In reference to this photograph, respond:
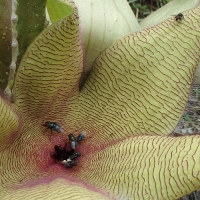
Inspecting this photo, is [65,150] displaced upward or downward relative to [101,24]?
downward

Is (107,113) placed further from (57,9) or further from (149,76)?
(57,9)

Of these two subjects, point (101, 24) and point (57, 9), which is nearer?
point (57, 9)

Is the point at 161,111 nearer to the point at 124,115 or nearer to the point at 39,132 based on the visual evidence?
the point at 124,115

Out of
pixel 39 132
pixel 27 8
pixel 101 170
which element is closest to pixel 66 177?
pixel 101 170

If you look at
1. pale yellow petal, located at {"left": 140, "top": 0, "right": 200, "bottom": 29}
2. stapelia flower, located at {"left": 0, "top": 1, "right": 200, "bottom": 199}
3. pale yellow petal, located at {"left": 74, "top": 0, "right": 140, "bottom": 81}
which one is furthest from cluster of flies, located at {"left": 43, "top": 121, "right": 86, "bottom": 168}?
pale yellow petal, located at {"left": 140, "top": 0, "right": 200, "bottom": 29}

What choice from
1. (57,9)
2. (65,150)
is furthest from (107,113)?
(57,9)

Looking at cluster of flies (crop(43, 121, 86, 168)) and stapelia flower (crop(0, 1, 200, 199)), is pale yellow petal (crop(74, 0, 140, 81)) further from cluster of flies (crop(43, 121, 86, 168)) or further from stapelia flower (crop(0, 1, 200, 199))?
cluster of flies (crop(43, 121, 86, 168))
